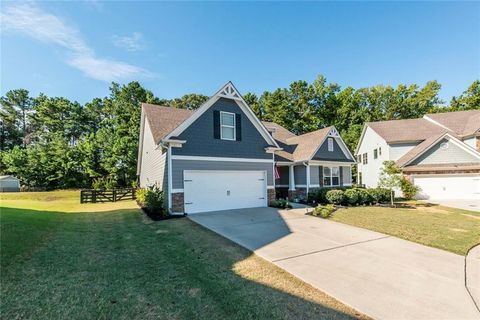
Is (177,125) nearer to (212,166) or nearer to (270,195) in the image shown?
(212,166)

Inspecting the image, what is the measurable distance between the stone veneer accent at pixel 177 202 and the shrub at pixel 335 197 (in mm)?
9192

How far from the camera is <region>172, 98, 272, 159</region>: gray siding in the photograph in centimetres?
1152

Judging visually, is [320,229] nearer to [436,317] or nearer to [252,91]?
[436,317]

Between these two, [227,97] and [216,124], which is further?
[227,97]

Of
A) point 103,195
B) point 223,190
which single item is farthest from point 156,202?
point 103,195

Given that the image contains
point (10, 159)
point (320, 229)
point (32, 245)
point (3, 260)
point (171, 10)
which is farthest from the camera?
point (10, 159)

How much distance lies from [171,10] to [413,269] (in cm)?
1311

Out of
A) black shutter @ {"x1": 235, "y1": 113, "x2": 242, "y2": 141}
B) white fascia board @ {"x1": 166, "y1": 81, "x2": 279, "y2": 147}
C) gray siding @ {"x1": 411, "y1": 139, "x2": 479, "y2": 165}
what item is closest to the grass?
white fascia board @ {"x1": 166, "y1": 81, "x2": 279, "y2": 147}

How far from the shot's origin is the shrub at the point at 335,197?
562 inches

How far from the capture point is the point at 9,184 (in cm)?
3145

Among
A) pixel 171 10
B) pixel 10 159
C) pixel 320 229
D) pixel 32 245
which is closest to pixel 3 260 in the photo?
pixel 32 245

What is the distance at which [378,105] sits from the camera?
39.7 m

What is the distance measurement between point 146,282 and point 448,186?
75.9 feet

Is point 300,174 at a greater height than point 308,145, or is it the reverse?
point 308,145
